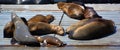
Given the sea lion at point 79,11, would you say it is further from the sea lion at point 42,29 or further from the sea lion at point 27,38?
the sea lion at point 27,38

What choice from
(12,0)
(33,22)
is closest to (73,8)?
(33,22)

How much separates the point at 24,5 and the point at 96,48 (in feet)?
29.0

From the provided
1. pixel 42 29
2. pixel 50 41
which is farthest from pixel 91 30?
pixel 42 29

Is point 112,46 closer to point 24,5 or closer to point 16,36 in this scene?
point 16,36

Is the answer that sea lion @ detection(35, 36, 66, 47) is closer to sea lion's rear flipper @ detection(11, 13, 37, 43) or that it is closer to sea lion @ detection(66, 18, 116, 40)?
sea lion's rear flipper @ detection(11, 13, 37, 43)

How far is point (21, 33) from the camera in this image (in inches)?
225

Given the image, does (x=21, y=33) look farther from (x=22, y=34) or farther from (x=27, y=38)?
(x=27, y=38)

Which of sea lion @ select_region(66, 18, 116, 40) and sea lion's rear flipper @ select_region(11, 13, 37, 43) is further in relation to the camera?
sea lion @ select_region(66, 18, 116, 40)

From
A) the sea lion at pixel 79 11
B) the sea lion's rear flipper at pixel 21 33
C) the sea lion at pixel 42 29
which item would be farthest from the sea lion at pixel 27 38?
the sea lion at pixel 79 11

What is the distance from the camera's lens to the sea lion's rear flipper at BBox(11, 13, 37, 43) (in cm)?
552

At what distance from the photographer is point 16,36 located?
5.80 m

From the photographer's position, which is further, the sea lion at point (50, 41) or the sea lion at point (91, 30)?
the sea lion at point (91, 30)

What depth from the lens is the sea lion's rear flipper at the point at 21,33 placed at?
18.1 ft

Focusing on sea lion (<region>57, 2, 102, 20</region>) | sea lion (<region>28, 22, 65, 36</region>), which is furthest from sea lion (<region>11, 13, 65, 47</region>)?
sea lion (<region>57, 2, 102, 20</region>)
